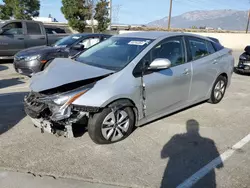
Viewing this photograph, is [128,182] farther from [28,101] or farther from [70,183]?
[28,101]

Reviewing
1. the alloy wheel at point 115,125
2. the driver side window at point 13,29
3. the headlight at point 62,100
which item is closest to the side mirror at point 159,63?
the alloy wheel at point 115,125

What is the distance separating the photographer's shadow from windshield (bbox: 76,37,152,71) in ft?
4.73

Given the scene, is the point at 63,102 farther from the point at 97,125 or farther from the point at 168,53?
the point at 168,53

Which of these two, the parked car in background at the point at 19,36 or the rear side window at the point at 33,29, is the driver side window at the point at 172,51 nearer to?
the parked car in background at the point at 19,36

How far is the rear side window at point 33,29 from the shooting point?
1121cm

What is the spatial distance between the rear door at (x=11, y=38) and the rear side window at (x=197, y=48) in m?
8.24

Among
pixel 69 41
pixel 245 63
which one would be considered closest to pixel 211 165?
pixel 69 41

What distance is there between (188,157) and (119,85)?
1370mm

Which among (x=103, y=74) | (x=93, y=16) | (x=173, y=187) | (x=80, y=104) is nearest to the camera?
(x=173, y=187)

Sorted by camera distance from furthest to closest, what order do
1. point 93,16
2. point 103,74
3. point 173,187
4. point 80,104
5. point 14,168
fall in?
point 93,16, point 103,74, point 80,104, point 14,168, point 173,187

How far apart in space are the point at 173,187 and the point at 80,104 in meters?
1.54

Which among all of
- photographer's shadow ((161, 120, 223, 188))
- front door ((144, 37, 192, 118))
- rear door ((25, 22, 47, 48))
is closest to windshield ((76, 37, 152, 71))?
front door ((144, 37, 192, 118))

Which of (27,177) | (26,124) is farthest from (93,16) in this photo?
(27,177)

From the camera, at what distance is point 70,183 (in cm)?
291
